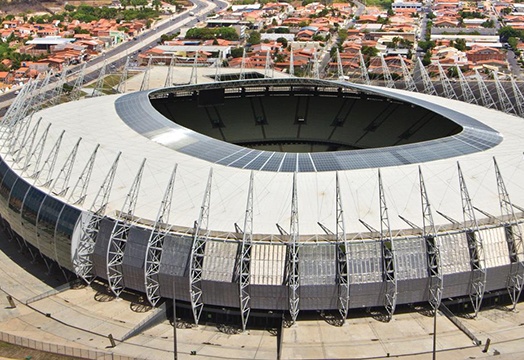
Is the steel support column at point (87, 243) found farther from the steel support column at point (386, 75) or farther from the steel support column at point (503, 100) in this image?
the steel support column at point (386, 75)

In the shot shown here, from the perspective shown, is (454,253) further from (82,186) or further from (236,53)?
(236,53)

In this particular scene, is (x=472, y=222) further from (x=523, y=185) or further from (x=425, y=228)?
(x=523, y=185)

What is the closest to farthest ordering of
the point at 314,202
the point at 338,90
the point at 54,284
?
the point at 314,202
the point at 54,284
the point at 338,90

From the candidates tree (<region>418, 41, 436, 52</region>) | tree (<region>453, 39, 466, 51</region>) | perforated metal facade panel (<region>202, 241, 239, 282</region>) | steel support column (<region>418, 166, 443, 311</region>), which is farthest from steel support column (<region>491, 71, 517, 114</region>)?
tree (<region>418, 41, 436, 52</region>)

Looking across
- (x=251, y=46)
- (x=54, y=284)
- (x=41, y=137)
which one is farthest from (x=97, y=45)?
(x=54, y=284)

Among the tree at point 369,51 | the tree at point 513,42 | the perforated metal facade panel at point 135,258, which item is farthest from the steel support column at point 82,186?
the tree at point 513,42

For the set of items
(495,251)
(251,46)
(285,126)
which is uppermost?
(495,251)

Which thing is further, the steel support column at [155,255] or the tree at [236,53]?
the tree at [236,53]
